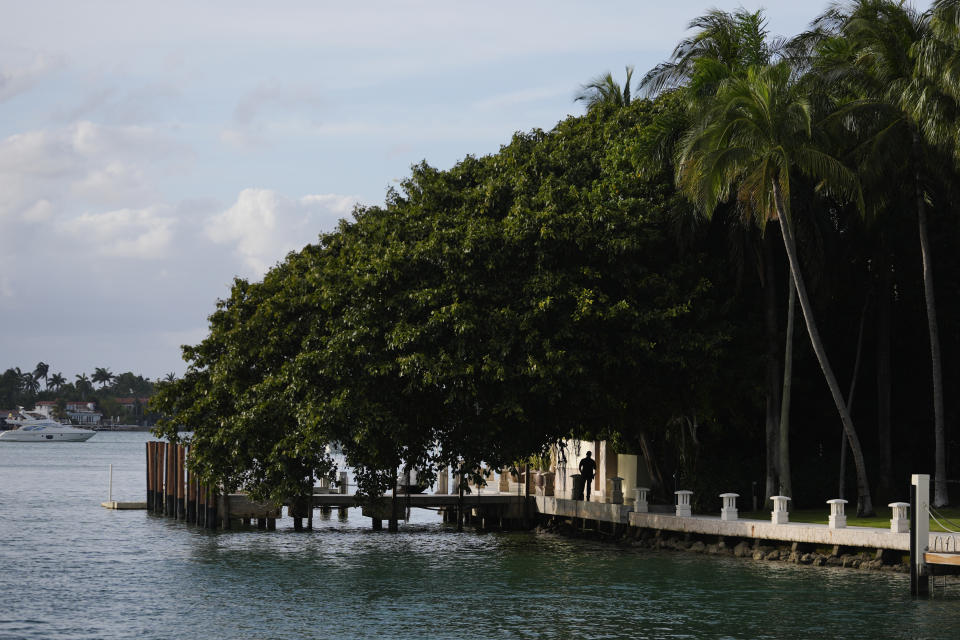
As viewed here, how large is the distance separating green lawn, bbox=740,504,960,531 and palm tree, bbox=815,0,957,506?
1.59 m

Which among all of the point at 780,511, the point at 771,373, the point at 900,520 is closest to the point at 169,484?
the point at 771,373

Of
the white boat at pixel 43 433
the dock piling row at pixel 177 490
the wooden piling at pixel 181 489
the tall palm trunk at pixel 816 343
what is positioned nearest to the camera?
the tall palm trunk at pixel 816 343

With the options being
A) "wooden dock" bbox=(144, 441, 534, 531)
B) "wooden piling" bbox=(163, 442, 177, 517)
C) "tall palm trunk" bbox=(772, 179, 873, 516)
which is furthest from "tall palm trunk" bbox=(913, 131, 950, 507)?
"wooden piling" bbox=(163, 442, 177, 517)

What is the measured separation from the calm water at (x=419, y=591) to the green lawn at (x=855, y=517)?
9.61ft

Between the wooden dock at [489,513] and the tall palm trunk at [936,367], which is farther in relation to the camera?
the tall palm trunk at [936,367]

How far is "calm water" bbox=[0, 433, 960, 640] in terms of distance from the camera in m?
26.0

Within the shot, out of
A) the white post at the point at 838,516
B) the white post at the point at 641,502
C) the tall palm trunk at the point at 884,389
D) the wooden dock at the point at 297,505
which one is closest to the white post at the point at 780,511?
the white post at the point at 838,516

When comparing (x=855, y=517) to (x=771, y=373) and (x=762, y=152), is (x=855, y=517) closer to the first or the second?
(x=771, y=373)

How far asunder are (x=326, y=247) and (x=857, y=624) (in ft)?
92.8

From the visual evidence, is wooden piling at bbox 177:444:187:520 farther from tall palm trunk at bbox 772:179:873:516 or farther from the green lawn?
tall palm trunk at bbox 772:179:873:516

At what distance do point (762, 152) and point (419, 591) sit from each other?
1556 cm

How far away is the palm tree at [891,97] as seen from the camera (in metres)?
37.6

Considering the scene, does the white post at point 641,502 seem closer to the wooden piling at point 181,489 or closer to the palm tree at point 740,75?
the palm tree at point 740,75

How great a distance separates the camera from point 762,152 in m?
35.7
